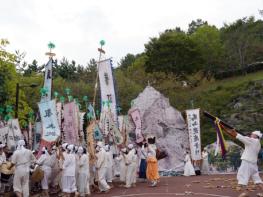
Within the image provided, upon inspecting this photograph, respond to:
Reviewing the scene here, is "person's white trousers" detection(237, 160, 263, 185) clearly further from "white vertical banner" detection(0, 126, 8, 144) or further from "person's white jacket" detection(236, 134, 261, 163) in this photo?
"white vertical banner" detection(0, 126, 8, 144)

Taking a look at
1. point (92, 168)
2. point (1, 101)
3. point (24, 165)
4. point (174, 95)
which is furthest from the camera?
point (174, 95)

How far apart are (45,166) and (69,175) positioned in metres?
0.99

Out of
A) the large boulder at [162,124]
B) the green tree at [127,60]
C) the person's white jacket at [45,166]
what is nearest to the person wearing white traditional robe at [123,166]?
the person's white jacket at [45,166]

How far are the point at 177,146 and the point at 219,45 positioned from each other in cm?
2164

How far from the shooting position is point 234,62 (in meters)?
43.8

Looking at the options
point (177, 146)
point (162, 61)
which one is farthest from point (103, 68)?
point (162, 61)

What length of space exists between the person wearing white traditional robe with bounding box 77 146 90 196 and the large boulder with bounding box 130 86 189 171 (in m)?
11.4

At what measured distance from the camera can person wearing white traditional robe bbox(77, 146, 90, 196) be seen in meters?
13.4

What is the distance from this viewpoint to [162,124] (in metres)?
25.5

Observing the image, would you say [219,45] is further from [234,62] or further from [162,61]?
[162,61]

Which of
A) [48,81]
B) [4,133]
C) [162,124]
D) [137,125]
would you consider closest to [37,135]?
[4,133]

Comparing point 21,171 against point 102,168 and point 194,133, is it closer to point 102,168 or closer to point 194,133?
point 102,168

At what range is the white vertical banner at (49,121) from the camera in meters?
13.0

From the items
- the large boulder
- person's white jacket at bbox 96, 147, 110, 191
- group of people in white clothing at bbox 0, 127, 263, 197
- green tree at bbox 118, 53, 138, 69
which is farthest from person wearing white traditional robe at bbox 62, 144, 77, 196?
green tree at bbox 118, 53, 138, 69
